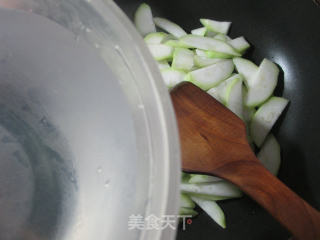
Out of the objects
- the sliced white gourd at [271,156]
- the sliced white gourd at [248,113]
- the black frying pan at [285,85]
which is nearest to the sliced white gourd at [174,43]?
the black frying pan at [285,85]

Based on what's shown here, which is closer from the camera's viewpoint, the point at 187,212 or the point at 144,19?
the point at 187,212

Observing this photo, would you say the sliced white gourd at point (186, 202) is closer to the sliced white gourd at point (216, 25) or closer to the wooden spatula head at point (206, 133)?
the wooden spatula head at point (206, 133)

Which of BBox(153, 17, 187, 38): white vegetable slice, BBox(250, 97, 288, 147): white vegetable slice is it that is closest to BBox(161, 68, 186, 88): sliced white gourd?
BBox(153, 17, 187, 38): white vegetable slice

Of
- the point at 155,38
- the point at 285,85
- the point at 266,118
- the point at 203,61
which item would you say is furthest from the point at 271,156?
the point at 155,38

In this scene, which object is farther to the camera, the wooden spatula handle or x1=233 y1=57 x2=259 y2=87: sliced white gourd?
x1=233 y1=57 x2=259 y2=87: sliced white gourd

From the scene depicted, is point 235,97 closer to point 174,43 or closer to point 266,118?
point 266,118

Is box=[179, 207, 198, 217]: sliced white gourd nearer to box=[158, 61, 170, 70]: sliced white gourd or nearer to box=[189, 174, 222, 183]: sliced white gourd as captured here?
box=[189, 174, 222, 183]: sliced white gourd

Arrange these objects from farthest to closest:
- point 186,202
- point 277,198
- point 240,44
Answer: point 240,44
point 186,202
point 277,198
